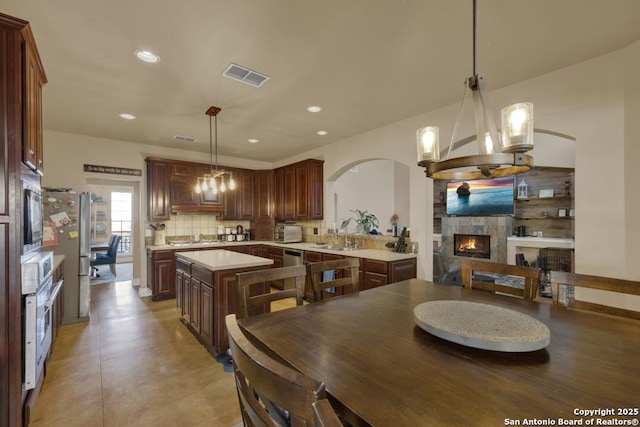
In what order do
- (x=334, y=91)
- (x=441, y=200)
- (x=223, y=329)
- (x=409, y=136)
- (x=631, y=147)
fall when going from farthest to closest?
(x=441, y=200)
(x=409, y=136)
(x=334, y=91)
(x=223, y=329)
(x=631, y=147)

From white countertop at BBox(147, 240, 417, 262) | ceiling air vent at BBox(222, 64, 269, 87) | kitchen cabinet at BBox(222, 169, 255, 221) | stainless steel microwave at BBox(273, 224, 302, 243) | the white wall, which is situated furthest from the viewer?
kitchen cabinet at BBox(222, 169, 255, 221)

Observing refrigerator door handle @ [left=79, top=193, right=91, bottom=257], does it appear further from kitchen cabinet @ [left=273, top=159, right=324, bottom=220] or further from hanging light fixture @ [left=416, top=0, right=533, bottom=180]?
hanging light fixture @ [left=416, top=0, right=533, bottom=180]

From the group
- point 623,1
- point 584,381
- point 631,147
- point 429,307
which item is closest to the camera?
point 584,381

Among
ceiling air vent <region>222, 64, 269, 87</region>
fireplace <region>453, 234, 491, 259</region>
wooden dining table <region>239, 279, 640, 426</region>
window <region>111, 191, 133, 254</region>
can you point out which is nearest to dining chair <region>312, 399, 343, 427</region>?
wooden dining table <region>239, 279, 640, 426</region>

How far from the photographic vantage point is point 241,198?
587 centimetres

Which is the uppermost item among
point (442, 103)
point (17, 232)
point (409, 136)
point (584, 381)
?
point (442, 103)

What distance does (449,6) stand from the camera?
178 cm

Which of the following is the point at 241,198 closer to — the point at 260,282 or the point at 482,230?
the point at 260,282

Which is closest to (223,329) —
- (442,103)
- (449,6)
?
(449,6)

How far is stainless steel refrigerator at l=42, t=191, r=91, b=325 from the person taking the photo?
346 cm

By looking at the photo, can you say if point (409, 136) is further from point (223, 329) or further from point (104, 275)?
point (104, 275)

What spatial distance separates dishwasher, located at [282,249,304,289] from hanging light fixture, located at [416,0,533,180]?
3.33 m

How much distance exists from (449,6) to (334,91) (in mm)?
1375

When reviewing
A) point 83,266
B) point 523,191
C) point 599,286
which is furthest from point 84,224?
point 523,191
